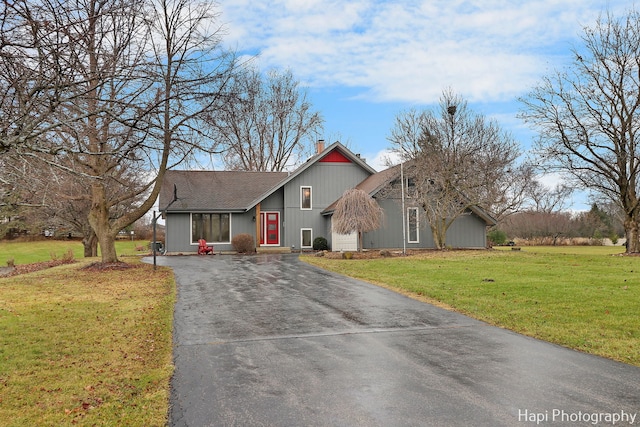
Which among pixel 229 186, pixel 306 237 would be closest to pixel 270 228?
pixel 306 237

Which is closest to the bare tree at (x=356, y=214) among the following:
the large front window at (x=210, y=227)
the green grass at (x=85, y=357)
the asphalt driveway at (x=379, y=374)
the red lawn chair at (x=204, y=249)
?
the red lawn chair at (x=204, y=249)

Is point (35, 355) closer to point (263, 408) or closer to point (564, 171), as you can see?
point (263, 408)

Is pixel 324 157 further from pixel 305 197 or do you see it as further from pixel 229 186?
pixel 229 186

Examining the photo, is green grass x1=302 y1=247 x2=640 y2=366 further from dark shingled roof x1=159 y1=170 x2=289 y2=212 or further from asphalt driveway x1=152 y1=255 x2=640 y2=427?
dark shingled roof x1=159 y1=170 x2=289 y2=212

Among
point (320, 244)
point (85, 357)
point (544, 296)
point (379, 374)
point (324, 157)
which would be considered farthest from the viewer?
point (324, 157)

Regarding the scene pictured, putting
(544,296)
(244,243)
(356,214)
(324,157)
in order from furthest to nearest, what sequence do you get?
(324,157), (244,243), (356,214), (544,296)

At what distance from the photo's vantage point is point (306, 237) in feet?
95.5

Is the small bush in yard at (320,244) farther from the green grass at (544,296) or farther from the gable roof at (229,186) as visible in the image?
the green grass at (544,296)

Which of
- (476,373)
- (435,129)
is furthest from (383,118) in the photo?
(476,373)

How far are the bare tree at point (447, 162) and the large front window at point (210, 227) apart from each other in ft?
38.4

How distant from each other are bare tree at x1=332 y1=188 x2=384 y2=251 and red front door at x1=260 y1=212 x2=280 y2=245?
7.01 m

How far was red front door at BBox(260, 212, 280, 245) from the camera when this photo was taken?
95.6 feet

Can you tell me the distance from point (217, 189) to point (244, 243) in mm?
6071

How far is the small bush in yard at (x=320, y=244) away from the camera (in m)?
28.0
